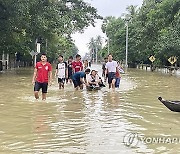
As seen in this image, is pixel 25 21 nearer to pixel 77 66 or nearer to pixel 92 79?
pixel 77 66

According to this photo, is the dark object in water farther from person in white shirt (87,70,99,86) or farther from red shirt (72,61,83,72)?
red shirt (72,61,83,72)

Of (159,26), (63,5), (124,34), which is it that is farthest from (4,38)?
(124,34)

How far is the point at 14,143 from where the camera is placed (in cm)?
762

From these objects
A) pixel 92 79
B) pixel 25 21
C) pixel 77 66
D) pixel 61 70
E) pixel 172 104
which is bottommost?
pixel 172 104

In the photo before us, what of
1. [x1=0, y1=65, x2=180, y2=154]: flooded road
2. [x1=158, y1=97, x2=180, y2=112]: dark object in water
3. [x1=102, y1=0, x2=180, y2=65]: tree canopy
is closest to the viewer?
[x1=0, y1=65, x2=180, y2=154]: flooded road

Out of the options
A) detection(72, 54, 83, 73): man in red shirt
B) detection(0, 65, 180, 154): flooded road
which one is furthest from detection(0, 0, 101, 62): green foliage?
detection(0, 65, 180, 154): flooded road

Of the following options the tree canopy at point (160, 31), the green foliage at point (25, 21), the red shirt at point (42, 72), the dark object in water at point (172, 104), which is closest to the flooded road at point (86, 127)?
the dark object in water at point (172, 104)

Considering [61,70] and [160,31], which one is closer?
[61,70]

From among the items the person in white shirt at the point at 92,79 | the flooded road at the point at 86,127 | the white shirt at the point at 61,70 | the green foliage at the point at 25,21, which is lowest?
the flooded road at the point at 86,127

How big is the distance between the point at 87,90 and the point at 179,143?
39.9 ft

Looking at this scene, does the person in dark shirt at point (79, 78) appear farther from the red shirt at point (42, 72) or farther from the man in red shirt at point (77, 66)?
the red shirt at point (42, 72)

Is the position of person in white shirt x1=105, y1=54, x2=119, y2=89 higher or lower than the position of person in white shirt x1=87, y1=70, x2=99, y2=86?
higher

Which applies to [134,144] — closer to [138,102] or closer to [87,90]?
[138,102]

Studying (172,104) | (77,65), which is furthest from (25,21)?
(172,104)
